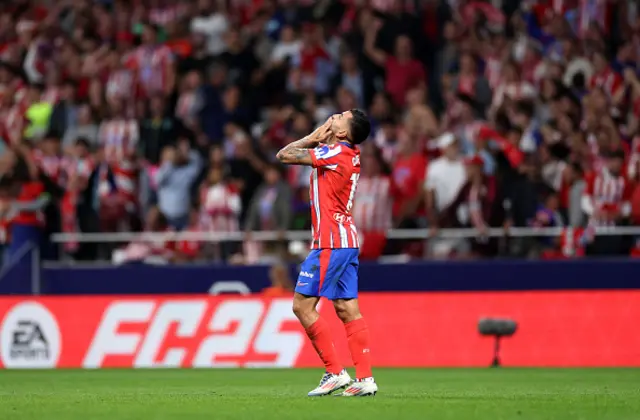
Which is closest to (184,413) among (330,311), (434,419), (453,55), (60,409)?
(60,409)

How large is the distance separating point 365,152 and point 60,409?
10.8 m

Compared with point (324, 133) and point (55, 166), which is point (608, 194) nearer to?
point (324, 133)

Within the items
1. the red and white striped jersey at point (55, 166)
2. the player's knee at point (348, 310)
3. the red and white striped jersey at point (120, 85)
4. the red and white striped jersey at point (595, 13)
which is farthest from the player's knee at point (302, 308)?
the red and white striped jersey at point (120, 85)

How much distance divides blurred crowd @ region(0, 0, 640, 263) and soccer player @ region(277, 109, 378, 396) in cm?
844

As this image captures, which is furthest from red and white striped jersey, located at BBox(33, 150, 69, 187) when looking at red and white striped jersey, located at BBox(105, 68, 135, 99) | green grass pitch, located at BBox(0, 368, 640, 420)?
green grass pitch, located at BBox(0, 368, 640, 420)

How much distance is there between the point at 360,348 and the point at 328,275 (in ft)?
2.28

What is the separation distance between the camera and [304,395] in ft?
41.7

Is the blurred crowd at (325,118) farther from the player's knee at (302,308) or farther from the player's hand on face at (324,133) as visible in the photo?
the player's knee at (302,308)

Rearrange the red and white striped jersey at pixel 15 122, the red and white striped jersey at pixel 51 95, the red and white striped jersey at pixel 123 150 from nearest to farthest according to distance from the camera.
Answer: the red and white striped jersey at pixel 123 150 < the red and white striped jersey at pixel 15 122 < the red and white striped jersey at pixel 51 95

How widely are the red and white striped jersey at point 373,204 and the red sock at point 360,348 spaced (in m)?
A: 8.90

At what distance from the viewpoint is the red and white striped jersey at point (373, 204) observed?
2106cm

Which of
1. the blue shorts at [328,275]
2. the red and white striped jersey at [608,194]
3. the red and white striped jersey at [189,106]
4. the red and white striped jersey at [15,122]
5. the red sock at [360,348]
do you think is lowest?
the red sock at [360,348]

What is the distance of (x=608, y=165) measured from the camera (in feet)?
65.4

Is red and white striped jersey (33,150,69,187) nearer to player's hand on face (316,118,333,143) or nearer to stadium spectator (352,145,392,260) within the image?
stadium spectator (352,145,392,260)
